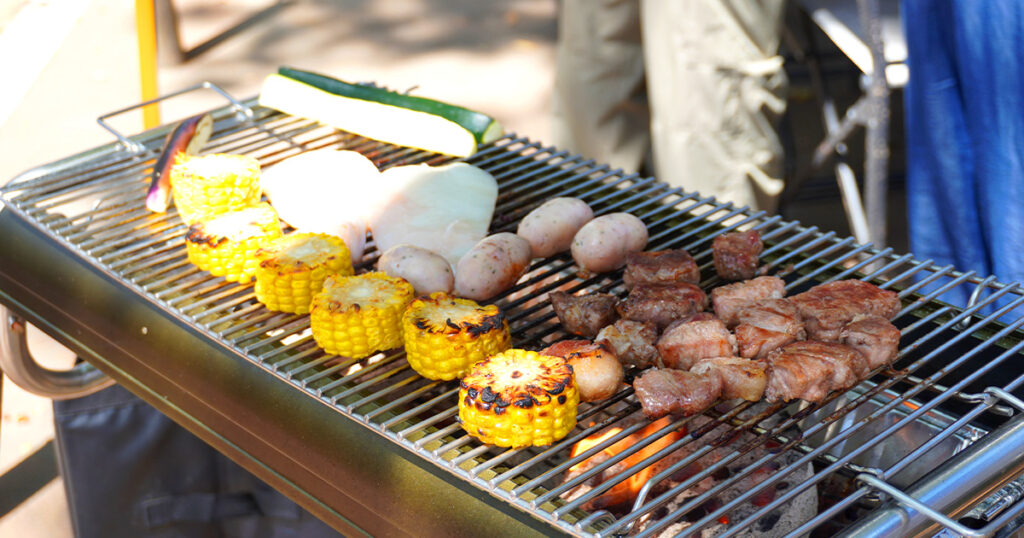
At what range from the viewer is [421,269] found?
2.28 metres

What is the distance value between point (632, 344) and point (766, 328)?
0.29 meters

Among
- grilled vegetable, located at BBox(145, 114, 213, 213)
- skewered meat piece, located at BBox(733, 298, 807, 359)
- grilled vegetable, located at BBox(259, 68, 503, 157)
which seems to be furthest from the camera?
grilled vegetable, located at BBox(259, 68, 503, 157)

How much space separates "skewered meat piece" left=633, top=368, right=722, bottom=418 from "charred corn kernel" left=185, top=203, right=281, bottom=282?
102 centimetres

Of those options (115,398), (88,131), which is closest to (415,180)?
(115,398)

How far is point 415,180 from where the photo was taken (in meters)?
2.65

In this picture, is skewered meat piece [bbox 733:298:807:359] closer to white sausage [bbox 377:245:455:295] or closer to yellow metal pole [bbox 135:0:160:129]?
white sausage [bbox 377:245:455:295]

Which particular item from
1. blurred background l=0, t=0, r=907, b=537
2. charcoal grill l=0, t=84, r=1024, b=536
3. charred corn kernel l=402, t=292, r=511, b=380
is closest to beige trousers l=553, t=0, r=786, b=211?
blurred background l=0, t=0, r=907, b=537

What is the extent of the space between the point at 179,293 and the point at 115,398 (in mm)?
1019

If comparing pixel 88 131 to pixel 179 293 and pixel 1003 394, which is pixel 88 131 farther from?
pixel 1003 394

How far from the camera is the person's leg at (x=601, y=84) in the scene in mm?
4953

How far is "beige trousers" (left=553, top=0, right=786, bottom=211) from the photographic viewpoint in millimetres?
4414

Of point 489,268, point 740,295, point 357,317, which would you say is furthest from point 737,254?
point 357,317

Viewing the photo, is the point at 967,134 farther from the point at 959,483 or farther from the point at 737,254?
the point at 959,483

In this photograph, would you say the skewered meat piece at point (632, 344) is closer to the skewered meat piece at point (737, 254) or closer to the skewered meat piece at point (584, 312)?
the skewered meat piece at point (584, 312)
